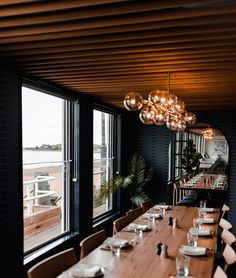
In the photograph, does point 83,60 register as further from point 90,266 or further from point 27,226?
point 27,226

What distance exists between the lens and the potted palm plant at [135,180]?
256 inches

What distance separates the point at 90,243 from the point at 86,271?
2.35 feet

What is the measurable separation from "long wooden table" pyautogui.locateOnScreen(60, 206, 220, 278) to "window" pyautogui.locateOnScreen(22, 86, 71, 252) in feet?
5.66

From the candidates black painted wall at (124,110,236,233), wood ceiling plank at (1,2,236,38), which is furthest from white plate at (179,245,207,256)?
black painted wall at (124,110,236,233)

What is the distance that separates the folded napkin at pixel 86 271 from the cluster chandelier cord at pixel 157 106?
1.54 meters

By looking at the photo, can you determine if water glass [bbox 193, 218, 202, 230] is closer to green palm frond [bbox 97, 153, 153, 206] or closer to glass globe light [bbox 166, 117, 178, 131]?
glass globe light [bbox 166, 117, 178, 131]

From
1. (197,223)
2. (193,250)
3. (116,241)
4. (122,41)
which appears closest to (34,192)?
(116,241)

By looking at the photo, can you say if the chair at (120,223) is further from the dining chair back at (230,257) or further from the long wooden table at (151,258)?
the dining chair back at (230,257)

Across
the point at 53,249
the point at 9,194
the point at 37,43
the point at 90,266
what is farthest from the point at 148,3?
the point at 53,249

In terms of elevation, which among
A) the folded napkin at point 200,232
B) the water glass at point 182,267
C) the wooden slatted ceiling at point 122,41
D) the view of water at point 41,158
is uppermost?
the wooden slatted ceiling at point 122,41

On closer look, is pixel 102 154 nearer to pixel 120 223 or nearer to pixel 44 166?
pixel 44 166

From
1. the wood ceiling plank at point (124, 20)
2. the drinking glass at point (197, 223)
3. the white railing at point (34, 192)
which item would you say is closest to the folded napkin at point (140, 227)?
the drinking glass at point (197, 223)

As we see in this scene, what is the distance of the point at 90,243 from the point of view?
296 cm

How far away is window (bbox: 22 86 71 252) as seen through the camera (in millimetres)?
4223
